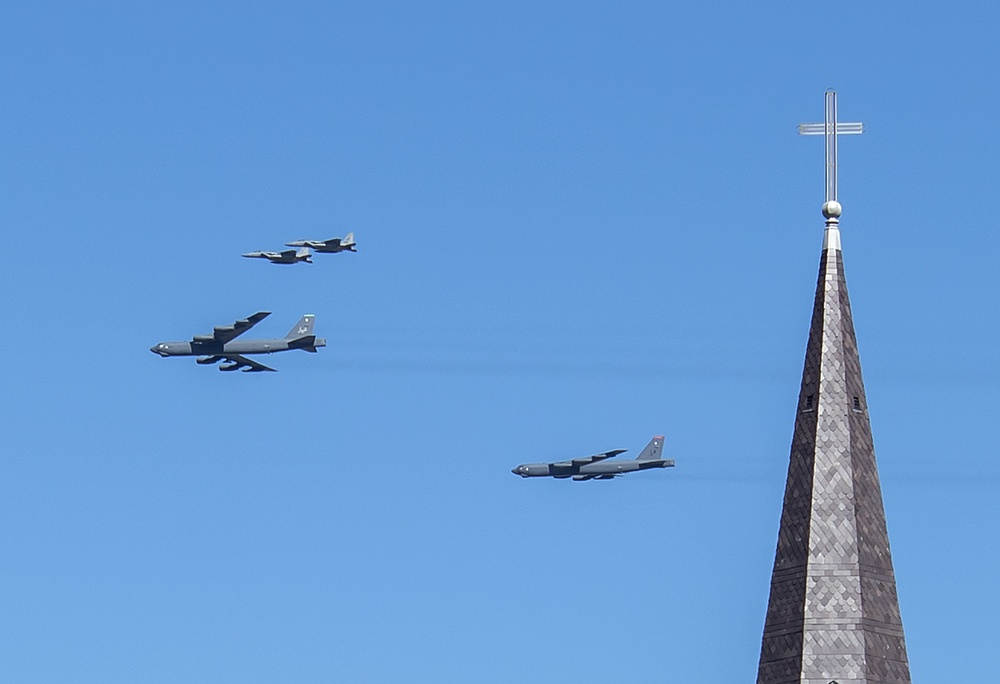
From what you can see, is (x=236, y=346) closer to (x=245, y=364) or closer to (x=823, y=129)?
(x=245, y=364)

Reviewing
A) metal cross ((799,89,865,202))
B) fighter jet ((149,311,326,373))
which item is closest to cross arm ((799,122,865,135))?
metal cross ((799,89,865,202))

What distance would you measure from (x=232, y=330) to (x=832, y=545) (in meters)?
39.9

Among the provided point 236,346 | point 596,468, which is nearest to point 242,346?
point 236,346

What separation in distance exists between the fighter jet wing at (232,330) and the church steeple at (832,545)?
34.5 meters

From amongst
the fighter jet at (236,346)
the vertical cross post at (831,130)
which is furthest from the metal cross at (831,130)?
the fighter jet at (236,346)

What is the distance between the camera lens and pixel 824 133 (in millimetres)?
109750

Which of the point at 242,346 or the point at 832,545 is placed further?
the point at 242,346

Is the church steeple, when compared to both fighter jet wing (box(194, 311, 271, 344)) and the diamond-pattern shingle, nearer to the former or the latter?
the diamond-pattern shingle

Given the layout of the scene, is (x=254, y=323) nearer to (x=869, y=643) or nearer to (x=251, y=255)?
(x=251, y=255)

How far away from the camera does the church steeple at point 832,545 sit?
95.2 meters

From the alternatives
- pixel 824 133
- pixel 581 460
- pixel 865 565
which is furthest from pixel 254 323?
pixel 865 565

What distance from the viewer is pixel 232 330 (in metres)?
125

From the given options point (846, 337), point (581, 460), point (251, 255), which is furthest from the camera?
point (581, 460)

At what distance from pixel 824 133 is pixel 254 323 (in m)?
33.2
